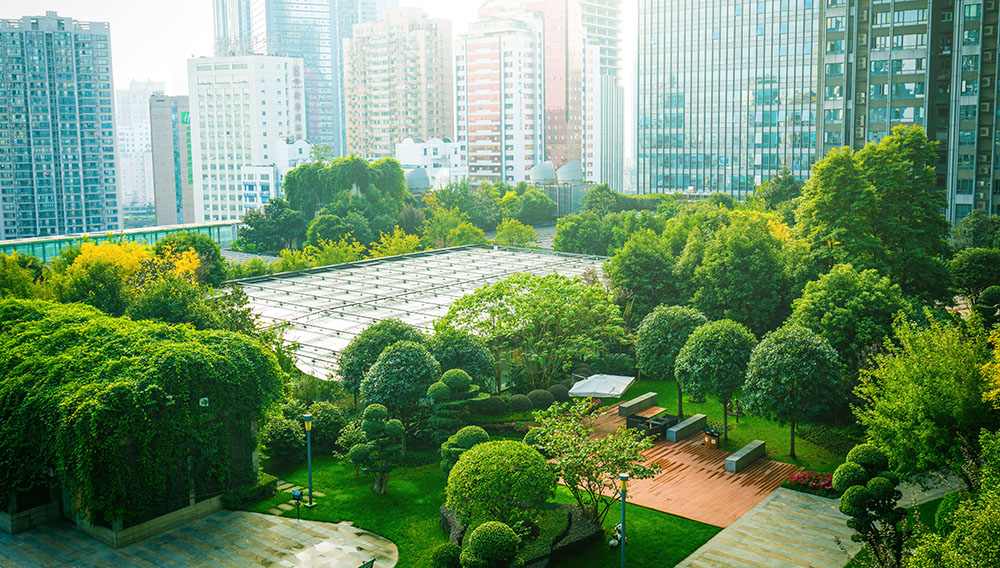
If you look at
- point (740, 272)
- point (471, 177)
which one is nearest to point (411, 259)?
point (740, 272)

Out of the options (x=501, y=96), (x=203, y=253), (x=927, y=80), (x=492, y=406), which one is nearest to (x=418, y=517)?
(x=492, y=406)

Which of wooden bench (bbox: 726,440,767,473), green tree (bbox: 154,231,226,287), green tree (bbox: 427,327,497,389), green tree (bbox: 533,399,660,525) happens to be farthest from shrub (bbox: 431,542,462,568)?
green tree (bbox: 154,231,226,287)

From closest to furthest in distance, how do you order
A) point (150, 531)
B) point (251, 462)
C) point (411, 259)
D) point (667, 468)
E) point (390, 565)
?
1. point (390, 565)
2. point (150, 531)
3. point (251, 462)
4. point (667, 468)
5. point (411, 259)

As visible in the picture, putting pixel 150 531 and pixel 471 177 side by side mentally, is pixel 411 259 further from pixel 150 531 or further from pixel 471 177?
pixel 471 177

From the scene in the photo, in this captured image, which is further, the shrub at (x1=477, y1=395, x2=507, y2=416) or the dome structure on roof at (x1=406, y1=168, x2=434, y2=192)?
the dome structure on roof at (x1=406, y1=168, x2=434, y2=192)

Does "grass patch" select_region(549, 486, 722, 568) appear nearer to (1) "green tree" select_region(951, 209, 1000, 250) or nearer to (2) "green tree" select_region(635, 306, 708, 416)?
(2) "green tree" select_region(635, 306, 708, 416)

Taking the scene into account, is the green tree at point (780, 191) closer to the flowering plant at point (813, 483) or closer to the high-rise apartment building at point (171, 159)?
the flowering plant at point (813, 483)

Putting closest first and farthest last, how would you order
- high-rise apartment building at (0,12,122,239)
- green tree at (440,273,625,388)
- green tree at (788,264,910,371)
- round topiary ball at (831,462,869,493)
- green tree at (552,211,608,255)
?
round topiary ball at (831,462,869,493) < green tree at (788,264,910,371) < green tree at (440,273,625,388) < green tree at (552,211,608,255) < high-rise apartment building at (0,12,122,239)
